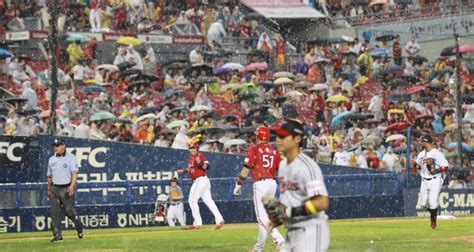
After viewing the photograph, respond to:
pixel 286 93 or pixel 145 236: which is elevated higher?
pixel 286 93

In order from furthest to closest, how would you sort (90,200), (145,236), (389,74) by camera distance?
(389,74) → (90,200) → (145,236)

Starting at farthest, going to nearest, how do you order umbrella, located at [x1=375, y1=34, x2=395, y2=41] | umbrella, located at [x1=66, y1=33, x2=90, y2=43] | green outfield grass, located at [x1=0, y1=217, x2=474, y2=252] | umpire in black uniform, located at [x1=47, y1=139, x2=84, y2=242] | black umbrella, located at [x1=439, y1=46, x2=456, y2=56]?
umbrella, located at [x1=375, y1=34, x2=395, y2=41], black umbrella, located at [x1=439, y1=46, x2=456, y2=56], umbrella, located at [x1=66, y1=33, x2=90, y2=43], umpire in black uniform, located at [x1=47, y1=139, x2=84, y2=242], green outfield grass, located at [x1=0, y1=217, x2=474, y2=252]

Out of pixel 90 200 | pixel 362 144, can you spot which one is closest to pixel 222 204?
pixel 90 200

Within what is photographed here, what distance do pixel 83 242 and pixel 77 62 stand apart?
1802cm

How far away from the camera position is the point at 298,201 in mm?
11344

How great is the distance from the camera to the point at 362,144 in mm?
35750

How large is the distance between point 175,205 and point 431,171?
761cm

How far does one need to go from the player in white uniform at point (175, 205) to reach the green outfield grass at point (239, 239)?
1.39 metres

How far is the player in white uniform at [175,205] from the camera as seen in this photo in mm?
30672

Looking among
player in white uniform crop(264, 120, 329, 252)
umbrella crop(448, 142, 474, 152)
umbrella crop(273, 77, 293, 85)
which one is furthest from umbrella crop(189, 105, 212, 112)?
player in white uniform crop(264, 120, 329, 252)

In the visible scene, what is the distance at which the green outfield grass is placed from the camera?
21.2 metres

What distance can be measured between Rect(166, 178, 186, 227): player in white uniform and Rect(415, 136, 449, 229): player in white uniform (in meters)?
6.91

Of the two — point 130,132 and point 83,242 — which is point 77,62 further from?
point 83,242

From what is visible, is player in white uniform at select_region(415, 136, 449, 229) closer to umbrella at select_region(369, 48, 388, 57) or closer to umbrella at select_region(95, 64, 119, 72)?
umbrella at select_region(95, 64, 119, 72)
